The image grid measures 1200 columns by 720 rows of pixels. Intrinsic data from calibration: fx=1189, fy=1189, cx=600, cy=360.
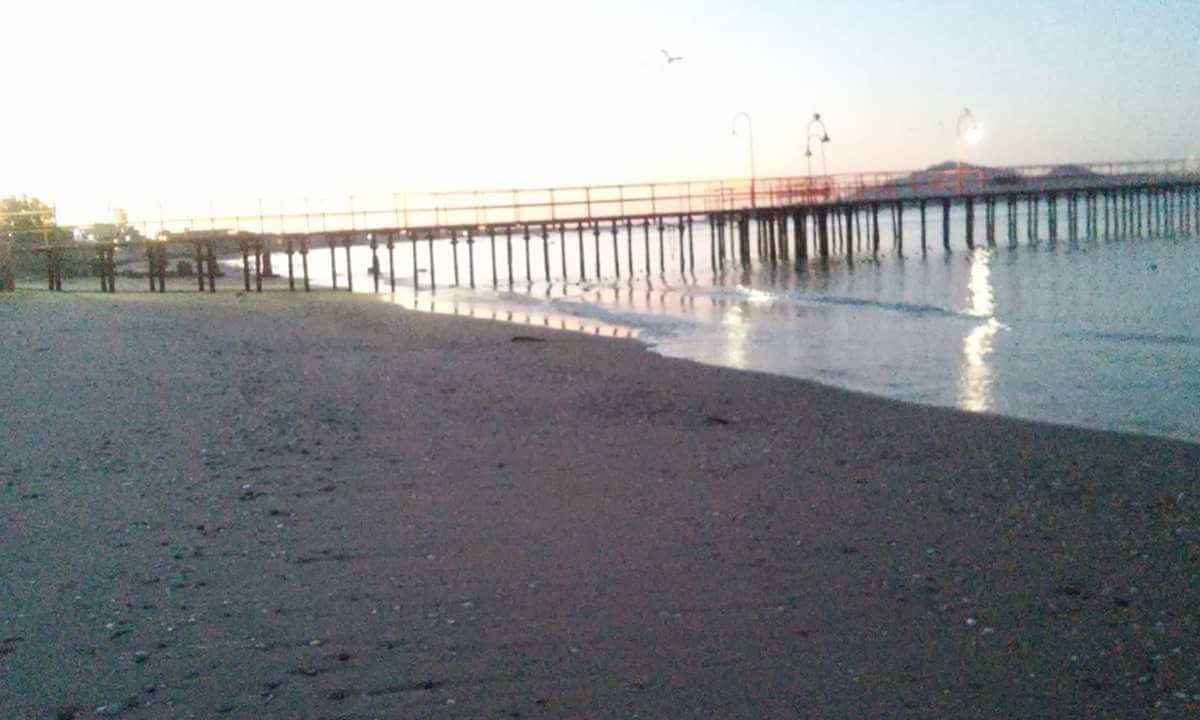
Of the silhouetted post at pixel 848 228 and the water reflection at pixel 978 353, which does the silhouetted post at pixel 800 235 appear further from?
the water reflection at pixel 978 353

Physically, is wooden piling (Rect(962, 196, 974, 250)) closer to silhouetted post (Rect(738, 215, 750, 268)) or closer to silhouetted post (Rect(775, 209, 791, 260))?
silhouetted post (Rect(775, 209, 791, 260))

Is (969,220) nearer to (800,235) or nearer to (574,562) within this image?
(800,235)

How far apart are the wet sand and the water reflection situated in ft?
6.69

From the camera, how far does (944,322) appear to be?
24.4m

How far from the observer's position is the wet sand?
14.4ft

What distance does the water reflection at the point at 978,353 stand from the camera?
1371 cm

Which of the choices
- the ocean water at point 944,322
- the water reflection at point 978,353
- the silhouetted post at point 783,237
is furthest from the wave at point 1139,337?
the silhouetted post at point 783,237

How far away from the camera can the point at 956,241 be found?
79.2 m

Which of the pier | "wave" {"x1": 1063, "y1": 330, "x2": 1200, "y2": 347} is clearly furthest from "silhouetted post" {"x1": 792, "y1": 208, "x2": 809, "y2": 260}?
"wave" {"x1": 1063, "y1": 330, "x2": 1200, "y2": 347}

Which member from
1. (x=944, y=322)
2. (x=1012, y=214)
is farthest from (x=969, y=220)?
(x=944, y=322)

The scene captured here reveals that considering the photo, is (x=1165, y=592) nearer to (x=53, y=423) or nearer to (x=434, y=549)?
(x=434, y=549)

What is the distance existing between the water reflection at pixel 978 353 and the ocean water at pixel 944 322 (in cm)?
3

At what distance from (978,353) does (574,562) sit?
1409 centimetres

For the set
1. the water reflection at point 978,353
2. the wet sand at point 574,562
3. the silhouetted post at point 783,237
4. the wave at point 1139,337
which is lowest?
the wave at point 1139,337
